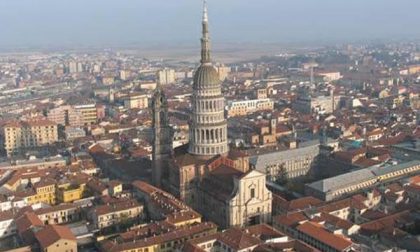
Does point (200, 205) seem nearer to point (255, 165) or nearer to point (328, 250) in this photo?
point (255, 165)

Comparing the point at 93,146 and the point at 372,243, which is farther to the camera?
the point at 93,146

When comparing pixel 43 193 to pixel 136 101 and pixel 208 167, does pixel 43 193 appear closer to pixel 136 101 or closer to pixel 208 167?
pixel 208 167

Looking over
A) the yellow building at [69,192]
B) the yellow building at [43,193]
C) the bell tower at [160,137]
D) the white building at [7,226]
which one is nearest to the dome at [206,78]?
the bell tower at [160,137]

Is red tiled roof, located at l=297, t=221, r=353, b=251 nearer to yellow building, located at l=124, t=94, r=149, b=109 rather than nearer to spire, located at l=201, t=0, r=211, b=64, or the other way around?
spire, located at l=201, t=0, r=211, b=64

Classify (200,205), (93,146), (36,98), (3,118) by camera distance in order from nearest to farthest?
(200,205) < (93,146) < (3,118) < (36,98)

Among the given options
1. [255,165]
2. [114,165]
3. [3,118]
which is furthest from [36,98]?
[255,165]

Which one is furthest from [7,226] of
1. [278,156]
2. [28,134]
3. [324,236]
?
[28,134]
